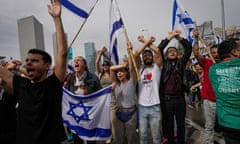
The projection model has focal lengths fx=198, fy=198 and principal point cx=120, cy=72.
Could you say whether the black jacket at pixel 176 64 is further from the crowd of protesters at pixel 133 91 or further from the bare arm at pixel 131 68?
the bare arm at pixel 131 68

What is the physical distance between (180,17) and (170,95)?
6.43 ft

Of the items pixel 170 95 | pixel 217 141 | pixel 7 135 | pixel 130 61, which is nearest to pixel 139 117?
pixel 170 95

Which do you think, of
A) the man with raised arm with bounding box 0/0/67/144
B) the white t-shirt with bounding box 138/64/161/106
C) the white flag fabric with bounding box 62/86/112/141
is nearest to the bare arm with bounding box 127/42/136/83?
the white t-shirt with bounding box 138/64/161/106

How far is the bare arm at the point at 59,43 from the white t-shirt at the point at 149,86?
1877 millimetres

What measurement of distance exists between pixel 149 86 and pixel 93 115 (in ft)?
3.65

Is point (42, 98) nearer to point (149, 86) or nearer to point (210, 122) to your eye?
point (149, 86)

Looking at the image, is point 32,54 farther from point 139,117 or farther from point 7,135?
point 139,117

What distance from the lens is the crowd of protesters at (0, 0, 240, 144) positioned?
1.76 meters

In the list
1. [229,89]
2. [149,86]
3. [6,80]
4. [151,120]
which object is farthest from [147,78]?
[6,80]

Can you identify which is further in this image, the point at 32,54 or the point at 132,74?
the point at 132,74

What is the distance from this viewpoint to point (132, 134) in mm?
3338

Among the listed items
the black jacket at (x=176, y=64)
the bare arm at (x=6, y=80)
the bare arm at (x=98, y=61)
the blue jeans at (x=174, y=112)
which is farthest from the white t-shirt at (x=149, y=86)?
the bare arm at (x=6, y=80)

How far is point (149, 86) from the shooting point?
3387mm

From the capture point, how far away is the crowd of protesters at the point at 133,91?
1765 mm
